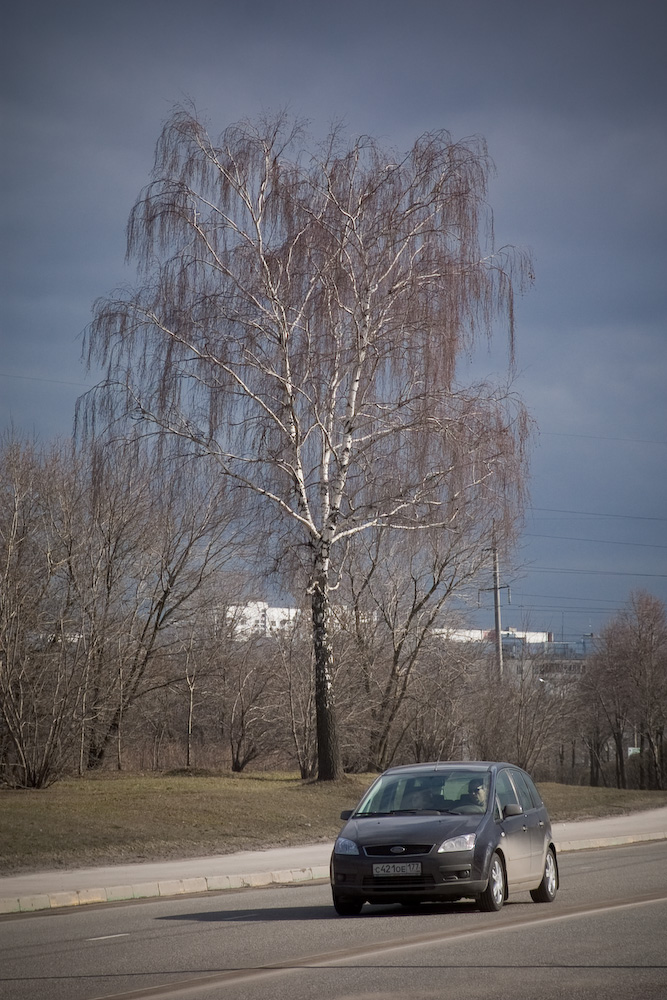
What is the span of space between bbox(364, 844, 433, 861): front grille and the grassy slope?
269 inches

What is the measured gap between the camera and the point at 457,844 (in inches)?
438

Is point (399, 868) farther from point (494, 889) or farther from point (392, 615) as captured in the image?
point (392, 615)

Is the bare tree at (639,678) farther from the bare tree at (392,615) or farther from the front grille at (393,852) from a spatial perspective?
the front grille at (393,852)

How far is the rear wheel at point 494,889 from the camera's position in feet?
37.1

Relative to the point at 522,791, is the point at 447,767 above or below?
above

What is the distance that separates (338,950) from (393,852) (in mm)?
2290

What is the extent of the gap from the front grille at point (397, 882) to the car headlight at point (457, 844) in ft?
0.97

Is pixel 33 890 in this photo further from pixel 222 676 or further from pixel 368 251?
pixel 222 676

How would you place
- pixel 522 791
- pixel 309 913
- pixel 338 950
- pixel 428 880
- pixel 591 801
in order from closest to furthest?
pixel 338 950 → pixel 428 880 → pixel 309 913 → pixel 522 791 → pixel 591 801

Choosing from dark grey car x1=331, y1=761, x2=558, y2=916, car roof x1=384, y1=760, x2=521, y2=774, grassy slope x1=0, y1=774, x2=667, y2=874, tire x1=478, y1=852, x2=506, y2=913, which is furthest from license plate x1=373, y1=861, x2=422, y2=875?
grassy slope x1=0, y1=774, x2=667, y2=874

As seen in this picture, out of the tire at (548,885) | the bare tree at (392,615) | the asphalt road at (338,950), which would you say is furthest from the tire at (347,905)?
the bare tree at (392,615)

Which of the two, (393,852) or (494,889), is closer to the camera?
(393,852)

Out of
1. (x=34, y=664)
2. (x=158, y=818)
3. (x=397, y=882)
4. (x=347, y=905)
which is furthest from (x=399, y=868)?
(x=34, y=664)

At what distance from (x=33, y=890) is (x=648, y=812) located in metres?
21.1
